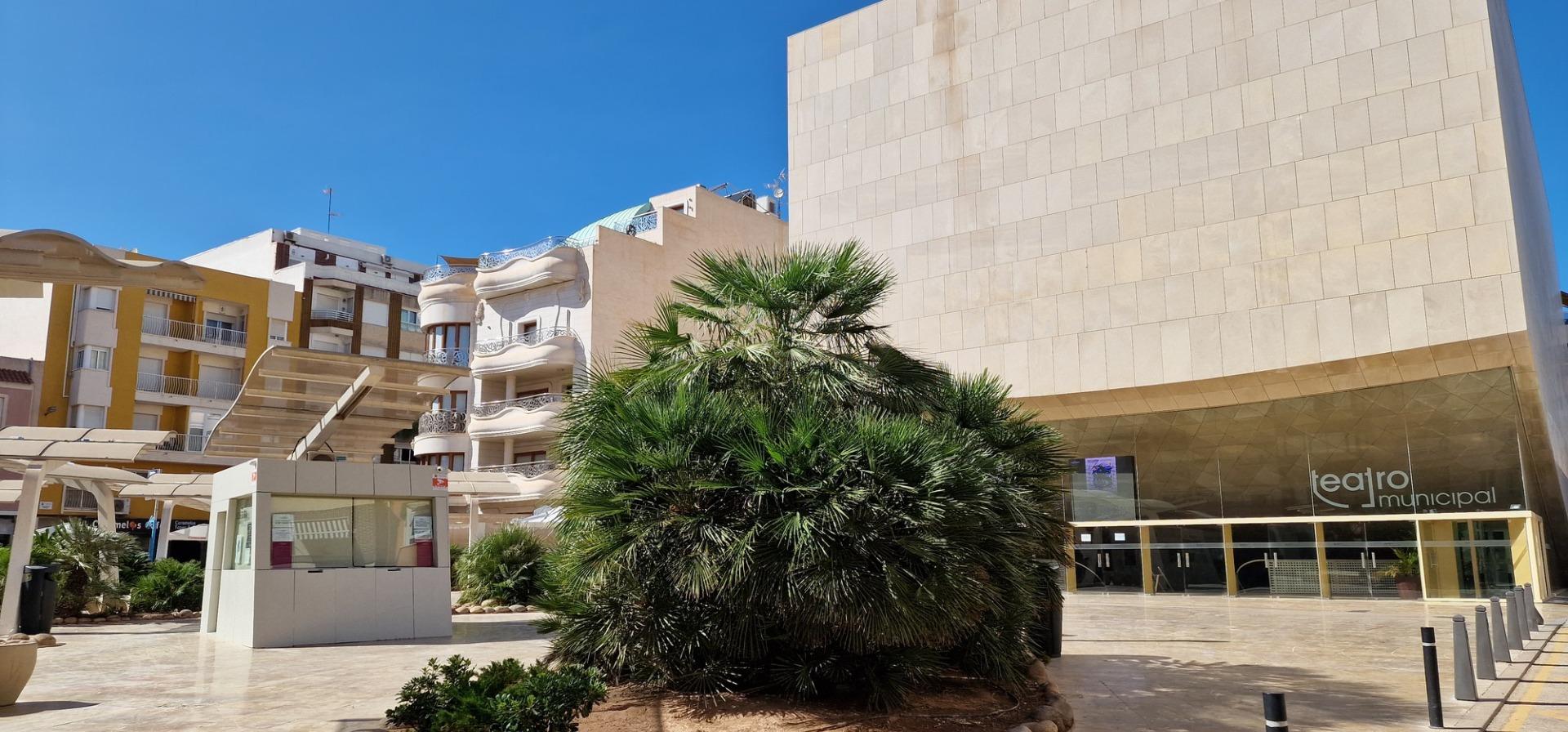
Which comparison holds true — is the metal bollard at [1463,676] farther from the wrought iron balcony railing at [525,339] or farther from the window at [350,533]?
the wrought iron balcony railing at [525,339]

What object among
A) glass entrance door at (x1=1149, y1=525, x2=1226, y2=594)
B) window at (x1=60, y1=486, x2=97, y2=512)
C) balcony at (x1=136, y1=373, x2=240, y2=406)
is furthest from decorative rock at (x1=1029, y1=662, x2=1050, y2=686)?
balcony at (x1=136, y1=373, x2=240, y2=406)

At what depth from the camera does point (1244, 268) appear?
2616cm

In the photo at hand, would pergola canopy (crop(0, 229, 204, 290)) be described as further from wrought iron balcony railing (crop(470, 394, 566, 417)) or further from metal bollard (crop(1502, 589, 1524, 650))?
wrought iron balcony railing (crop(470, 394, 566, 417))

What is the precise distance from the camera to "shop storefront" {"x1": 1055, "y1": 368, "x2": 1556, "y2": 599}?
77.3ft

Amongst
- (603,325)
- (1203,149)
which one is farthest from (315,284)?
(1203,149)

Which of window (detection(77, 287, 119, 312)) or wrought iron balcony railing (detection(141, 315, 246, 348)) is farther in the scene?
wrought iron balcony railing (detection(141, 315, 246, 348))

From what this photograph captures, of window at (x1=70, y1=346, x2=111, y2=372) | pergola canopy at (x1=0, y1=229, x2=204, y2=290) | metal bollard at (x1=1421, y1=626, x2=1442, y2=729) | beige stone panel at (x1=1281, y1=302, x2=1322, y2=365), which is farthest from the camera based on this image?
window at (x1=70, y1=346, x2=111, y2=372)

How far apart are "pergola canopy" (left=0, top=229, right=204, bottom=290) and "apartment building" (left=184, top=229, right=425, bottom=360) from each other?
50.8m

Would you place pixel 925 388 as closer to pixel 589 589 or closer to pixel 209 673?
pixel 589 589

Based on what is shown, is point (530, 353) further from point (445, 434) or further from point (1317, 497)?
point (1317, 497)

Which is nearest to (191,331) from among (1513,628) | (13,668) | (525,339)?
(525,339)

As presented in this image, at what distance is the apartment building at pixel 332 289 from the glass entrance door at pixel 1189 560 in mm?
41633

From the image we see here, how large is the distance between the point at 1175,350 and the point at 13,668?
81.7 feet

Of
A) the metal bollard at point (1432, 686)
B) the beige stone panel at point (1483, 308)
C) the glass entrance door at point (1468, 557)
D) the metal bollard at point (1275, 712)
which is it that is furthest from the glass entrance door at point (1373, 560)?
the metal bollard at point (1275, 712)
